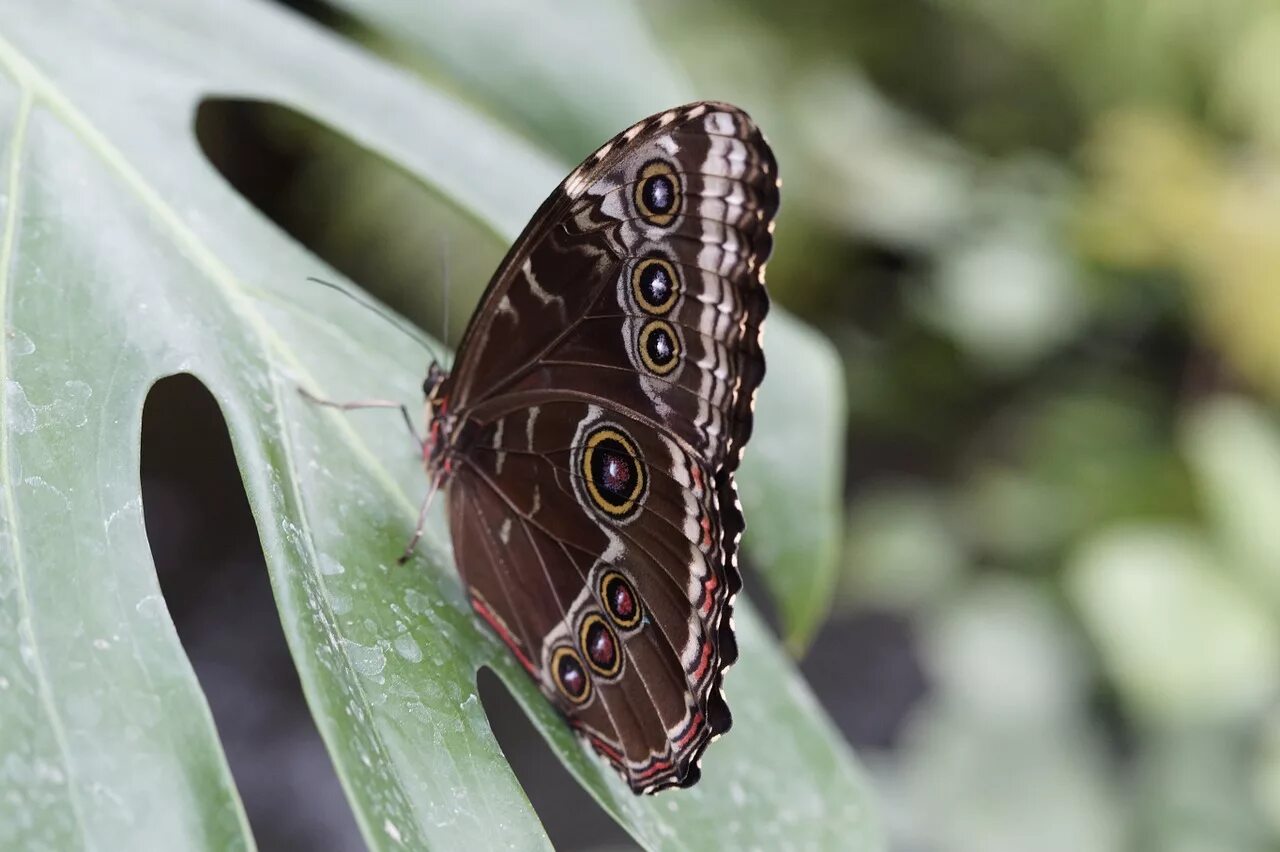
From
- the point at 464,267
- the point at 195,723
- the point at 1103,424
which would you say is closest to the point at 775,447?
the point at 195,723

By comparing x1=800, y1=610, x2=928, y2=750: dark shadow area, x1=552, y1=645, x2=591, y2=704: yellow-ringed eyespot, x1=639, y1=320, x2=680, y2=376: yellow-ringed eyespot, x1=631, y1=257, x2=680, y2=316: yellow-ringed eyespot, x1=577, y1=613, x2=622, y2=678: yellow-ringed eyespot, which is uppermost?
x1=631, y1=257, x2=680, y2=316: yellow-ringed eyespot

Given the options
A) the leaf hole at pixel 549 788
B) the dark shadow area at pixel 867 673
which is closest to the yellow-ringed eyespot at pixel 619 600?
the leaf hole at pixel 549 788

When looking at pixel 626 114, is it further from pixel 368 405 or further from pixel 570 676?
pixel 570 676

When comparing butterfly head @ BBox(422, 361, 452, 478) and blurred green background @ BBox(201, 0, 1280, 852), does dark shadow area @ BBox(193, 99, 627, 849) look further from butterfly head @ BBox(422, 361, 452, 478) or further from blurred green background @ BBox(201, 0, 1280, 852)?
butterfly head @ BBox(422, 361, 452, 478)

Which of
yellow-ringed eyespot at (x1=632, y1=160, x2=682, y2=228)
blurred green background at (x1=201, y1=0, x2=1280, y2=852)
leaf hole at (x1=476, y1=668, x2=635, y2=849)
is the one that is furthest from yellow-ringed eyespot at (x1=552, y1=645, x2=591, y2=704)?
leaf hole at (x1=476, y1=668, x2=635, y2=849)

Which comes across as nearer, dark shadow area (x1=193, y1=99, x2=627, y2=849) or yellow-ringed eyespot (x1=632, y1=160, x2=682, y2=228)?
yellow-ringed eyespot (x1=632, y1=160, x2=682, y2=228)

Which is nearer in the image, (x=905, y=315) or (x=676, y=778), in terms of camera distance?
(x=676, y=778)

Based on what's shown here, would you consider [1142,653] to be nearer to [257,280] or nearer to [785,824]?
[785,824]
